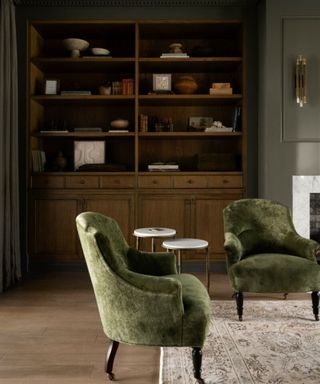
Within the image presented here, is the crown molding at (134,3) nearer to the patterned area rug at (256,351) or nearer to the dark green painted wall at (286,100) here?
the dark green painted wall at (286,100)

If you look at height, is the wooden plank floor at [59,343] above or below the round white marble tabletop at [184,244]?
below

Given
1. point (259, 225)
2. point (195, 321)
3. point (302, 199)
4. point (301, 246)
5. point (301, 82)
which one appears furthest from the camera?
point (302, 199)

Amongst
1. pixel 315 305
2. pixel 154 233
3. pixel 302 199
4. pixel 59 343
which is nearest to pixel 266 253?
pixel 315 305

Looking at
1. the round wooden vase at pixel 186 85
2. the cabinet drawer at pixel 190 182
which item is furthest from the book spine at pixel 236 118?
the cabinet drawer at pixel 190 182

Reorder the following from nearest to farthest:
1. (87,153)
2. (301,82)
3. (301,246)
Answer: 1. (301,246)
2. (301,82)
3. (87,153)

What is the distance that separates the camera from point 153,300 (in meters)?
2.23

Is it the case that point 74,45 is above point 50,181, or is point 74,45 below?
above

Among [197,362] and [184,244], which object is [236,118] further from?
[197,362]

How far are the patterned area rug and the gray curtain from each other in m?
2.01

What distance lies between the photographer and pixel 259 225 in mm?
3809

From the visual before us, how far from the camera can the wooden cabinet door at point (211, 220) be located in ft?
16.5

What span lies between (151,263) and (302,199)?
97.6 inches

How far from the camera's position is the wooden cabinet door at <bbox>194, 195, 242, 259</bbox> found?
5027mm

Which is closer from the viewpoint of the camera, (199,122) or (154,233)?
(154,233)
